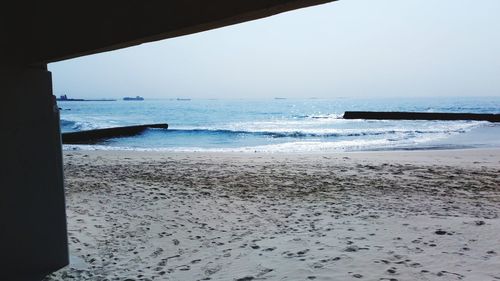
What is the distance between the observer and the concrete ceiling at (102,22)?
1.94 m

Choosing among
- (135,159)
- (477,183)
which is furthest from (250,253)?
(135,159)

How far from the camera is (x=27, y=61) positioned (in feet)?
11.1

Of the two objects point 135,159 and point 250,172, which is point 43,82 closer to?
point 250,172

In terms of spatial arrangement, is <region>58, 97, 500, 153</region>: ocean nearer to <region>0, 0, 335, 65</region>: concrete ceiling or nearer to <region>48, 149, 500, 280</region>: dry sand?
<region>48, 149, 500, 280</region>: dry sand

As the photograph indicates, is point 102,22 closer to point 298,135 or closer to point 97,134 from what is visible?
point 97,134

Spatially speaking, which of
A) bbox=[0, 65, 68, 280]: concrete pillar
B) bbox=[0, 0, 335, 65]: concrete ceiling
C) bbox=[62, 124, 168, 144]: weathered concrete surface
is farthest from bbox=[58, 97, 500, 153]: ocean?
bbox=[0, 0, 335, 65]: concrete ceiling

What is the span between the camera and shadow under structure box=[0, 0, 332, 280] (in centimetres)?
243

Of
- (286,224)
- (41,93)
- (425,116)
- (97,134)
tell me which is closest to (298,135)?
(97,134)

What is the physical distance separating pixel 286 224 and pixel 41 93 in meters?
3.52

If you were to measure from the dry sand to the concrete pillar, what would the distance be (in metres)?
0.35

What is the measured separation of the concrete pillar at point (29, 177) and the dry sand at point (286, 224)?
1.16 feet

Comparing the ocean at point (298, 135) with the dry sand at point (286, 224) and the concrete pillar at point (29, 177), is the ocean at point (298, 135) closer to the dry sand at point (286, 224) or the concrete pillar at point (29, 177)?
the dry sand at point (286, 224)

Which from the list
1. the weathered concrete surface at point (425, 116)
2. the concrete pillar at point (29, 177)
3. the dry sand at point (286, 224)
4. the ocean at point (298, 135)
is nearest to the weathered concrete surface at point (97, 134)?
the ocean at point (298, 135)

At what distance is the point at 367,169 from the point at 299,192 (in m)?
3.39
